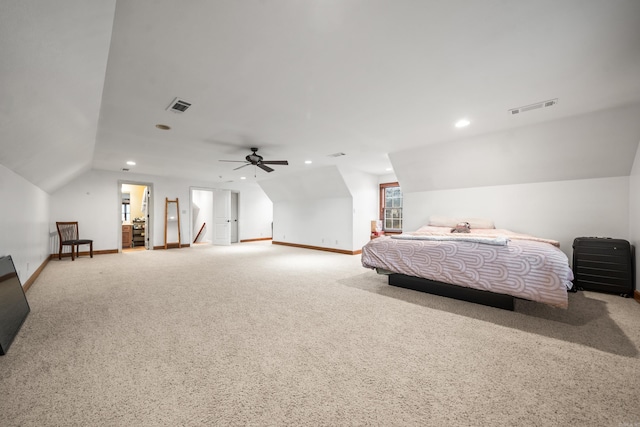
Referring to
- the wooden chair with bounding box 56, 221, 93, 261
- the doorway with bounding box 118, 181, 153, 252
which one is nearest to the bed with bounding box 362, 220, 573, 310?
the wooden chair with bounding box 56, 221, 93, 261

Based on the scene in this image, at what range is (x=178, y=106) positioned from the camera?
2.92 metres

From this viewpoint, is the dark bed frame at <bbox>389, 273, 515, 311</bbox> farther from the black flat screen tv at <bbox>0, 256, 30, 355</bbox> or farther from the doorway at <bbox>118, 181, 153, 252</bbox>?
the doorway at <bbox>118, 181, 153, 252</bbox>

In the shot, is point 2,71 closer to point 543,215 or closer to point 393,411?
point 393,411

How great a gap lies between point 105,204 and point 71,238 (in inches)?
44.7

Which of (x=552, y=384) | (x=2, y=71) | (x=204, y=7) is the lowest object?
(x=552, y=384)

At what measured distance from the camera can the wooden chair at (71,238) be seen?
576 cm

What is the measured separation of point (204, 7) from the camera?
5.09 feet

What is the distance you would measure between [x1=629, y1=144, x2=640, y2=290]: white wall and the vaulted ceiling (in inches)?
44.1

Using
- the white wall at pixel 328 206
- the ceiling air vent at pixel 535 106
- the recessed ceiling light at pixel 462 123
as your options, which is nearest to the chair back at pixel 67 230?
the white wall at pixel 328 206

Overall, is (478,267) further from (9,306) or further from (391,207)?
(391,207)

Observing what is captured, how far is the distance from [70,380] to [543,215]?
20.5 feet

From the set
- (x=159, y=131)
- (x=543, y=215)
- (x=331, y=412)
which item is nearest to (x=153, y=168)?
(x=159, y=131)

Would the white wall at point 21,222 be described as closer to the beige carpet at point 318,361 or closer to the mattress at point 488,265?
the beige carpet at point 318,361

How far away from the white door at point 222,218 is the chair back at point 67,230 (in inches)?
134
